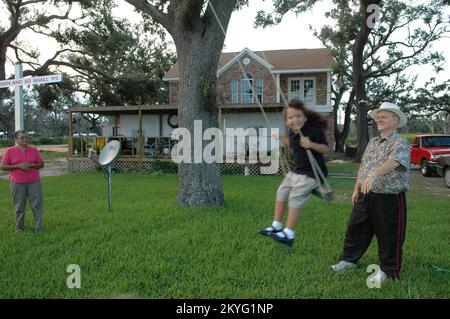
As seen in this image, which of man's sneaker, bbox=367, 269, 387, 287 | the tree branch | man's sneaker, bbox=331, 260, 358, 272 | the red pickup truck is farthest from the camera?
the red pickup truck

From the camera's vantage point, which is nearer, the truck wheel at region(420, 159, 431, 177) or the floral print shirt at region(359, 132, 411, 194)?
the floral print shirt at region(359, 132, 411, 194)

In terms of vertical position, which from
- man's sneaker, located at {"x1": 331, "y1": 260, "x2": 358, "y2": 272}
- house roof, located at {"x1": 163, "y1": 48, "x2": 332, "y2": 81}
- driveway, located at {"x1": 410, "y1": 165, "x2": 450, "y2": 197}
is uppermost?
house roof, located at {"x1": 163, "y1": 48, "x2": 332, "y2": 81}

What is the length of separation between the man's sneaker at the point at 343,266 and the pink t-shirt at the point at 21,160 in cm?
500

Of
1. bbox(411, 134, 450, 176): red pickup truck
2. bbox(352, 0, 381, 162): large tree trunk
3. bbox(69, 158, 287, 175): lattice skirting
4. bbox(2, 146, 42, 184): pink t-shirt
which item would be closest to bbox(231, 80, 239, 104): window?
bbox(352, 0, 381, 162): large tree trunk

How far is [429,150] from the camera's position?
16.9m

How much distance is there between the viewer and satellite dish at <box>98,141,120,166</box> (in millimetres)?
8555

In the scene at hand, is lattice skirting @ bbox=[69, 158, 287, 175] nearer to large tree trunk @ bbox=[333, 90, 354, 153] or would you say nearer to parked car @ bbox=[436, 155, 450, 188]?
parked car @ bbox=[436, 155, 450, 188]

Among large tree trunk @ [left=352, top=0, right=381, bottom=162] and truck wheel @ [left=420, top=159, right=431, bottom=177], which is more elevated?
large tree trunk @ [left=352, top=0, right=381, bottom=162]

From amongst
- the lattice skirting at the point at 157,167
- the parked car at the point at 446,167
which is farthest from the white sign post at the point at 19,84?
the parked car at the point at 446,167

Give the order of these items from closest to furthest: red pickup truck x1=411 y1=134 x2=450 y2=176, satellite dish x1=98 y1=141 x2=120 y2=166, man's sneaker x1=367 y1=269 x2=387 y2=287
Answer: man's sneaker x1=367 y1=269 x2=387 y2=287, satellite dish x1=98 y1=141 x2=120 y2=166, red pickup truck x1=411 y1=134 x2=450 y2=176

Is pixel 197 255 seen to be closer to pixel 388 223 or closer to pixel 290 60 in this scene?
pixel 388 223

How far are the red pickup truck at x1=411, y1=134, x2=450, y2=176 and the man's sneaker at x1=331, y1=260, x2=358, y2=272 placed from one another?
13.1 m
